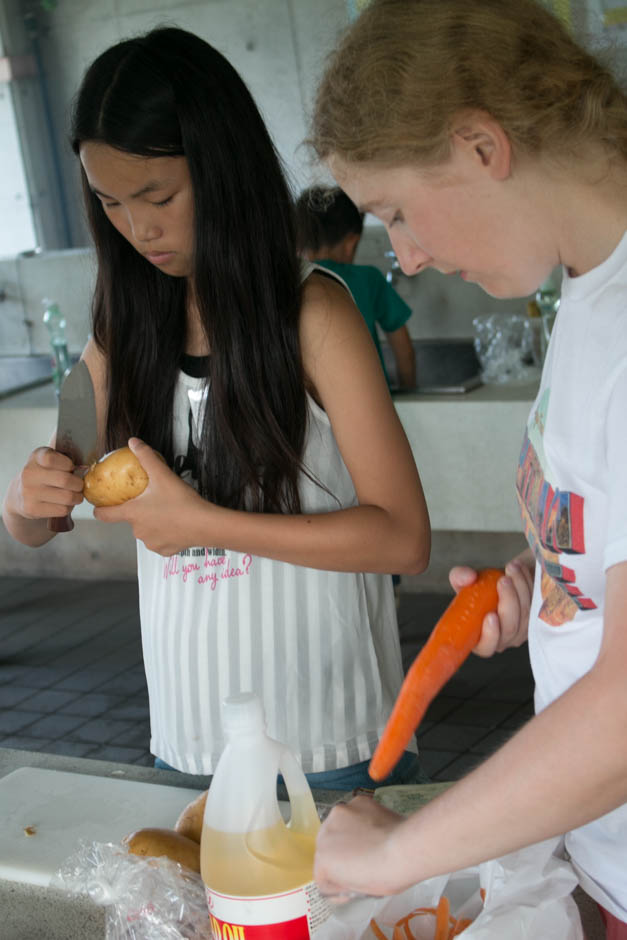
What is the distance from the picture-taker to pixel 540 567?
37.1 inches

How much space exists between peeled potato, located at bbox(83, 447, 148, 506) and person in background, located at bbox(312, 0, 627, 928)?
56 cm

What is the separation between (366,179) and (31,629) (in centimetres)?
399

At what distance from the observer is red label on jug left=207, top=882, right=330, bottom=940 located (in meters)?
0.87

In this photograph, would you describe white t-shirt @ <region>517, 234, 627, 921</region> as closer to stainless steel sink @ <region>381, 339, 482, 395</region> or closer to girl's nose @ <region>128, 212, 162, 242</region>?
girl's nose @ <region>128, 212, 162, 242</region>

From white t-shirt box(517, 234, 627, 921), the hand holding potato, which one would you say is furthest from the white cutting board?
white t-shirt box(517, 234, 627, 921)

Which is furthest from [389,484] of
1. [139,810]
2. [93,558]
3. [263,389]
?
[93,558]

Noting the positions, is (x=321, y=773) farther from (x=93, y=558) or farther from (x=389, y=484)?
(x=93, y=558)

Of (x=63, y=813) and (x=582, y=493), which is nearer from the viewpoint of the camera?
(x=582, y=493)

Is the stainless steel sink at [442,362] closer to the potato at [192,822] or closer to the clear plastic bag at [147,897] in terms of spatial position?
the potato at [192,822]

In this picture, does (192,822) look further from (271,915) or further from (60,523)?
(60,523)

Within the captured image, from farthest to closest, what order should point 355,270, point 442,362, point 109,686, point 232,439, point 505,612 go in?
point 442,362 < point 109,686 < point 355,270 < point 232,439 < point 505,612

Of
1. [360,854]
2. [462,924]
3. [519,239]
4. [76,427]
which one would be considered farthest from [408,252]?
[76,427]

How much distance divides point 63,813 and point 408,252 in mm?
803

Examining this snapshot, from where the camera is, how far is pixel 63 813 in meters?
1.28
